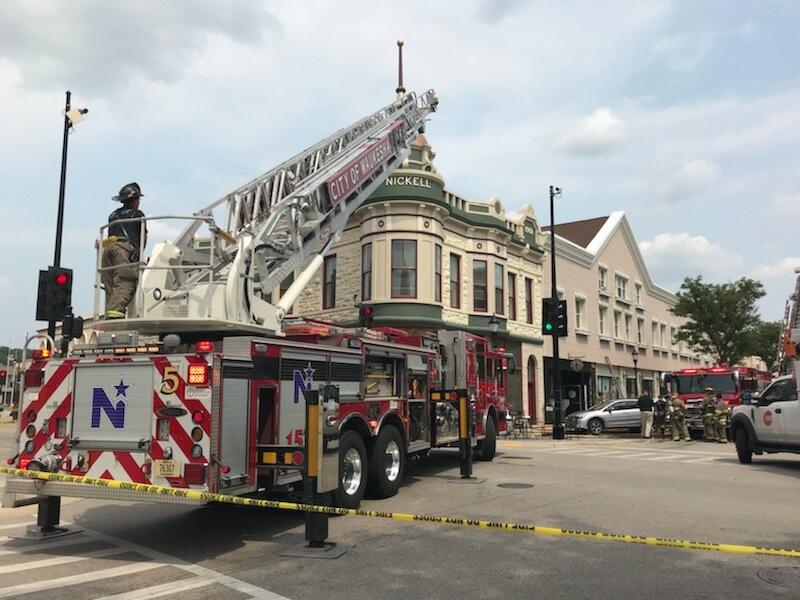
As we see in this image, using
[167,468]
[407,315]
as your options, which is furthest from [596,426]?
[167,468]

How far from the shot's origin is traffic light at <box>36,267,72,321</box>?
1173 cm

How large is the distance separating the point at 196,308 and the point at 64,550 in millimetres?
2886

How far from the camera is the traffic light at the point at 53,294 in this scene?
1173 cm

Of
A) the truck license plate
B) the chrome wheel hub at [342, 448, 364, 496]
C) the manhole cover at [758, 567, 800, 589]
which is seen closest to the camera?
the manhole cover at [758, 567, 800, 589]

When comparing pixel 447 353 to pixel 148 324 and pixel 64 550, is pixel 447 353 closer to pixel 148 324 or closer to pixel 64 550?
pixel 148 324

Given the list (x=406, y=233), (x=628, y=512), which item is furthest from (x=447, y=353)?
(x=406, y=233)

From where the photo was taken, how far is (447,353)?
494 inches

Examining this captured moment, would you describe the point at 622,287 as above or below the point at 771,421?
above

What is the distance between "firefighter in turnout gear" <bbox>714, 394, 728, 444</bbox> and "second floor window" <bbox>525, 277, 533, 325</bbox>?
9.30 meters

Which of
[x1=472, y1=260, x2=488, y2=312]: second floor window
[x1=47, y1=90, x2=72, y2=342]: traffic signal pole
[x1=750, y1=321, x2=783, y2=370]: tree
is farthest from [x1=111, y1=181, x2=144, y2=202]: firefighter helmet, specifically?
[x1=750, y1=321, x2=783, y2=370]: tree

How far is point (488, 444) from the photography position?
14.0 metres

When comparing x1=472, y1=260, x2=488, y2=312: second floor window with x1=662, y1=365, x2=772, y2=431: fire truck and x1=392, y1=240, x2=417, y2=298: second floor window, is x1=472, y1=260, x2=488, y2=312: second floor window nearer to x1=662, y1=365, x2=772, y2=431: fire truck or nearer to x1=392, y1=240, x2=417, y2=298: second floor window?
x1=392, y1=240, x2=417, y2=298: second floor window

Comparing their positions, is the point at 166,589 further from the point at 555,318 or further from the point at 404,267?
the point at 404,267

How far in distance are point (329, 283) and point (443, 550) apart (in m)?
19.4
